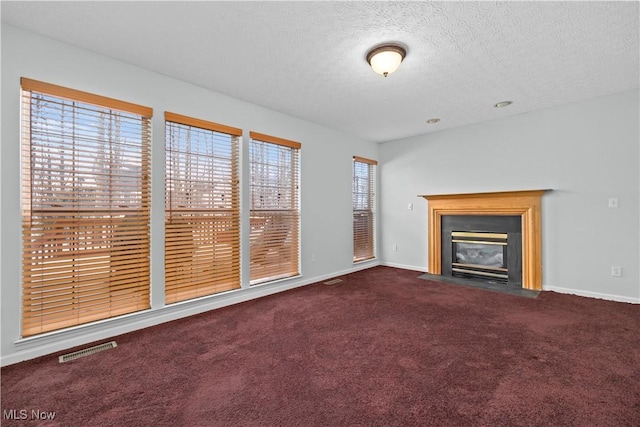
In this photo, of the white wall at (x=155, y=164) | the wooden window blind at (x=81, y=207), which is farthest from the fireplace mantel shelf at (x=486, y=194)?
the wooden window blind at (x=81, y=207)

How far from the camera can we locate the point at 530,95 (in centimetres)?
346

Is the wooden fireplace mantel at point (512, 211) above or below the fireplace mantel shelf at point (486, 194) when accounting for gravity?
below

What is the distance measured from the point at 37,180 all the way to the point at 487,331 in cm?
409

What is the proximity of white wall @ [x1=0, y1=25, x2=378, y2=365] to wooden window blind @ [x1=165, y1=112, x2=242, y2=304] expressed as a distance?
101mm

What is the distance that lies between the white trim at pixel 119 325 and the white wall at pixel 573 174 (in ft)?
12.2

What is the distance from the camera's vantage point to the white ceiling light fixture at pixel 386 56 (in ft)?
7.86

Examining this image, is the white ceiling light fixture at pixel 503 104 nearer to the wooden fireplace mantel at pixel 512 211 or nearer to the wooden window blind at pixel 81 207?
the wooden fireplace mantel at pixel 512 211

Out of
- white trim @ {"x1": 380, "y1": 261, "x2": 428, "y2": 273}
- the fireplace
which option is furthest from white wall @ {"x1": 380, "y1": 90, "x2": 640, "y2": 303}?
white trim @ {"x1": 380, "y1": 261, "x2": 428, "y2": 273}

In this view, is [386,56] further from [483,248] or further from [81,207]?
[483,248]

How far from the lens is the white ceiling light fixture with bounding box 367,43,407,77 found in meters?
2.39

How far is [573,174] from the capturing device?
374cm

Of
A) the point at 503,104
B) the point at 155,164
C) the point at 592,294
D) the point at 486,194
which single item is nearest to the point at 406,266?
the point at 486,194

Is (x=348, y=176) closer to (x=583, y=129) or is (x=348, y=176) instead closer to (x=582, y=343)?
(x=583, y=129)

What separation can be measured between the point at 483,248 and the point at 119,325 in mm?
4893
